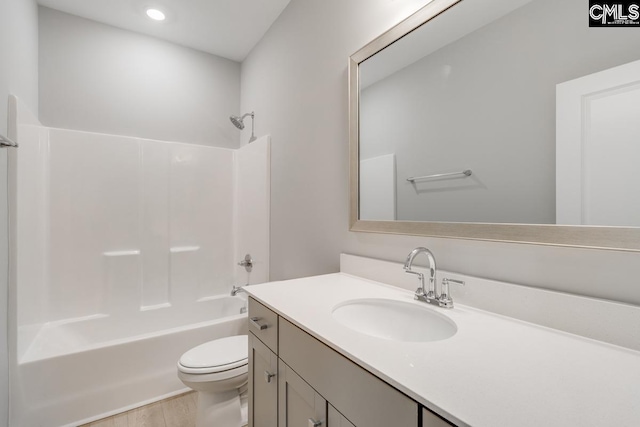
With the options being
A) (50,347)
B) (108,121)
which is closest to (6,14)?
(108,121)

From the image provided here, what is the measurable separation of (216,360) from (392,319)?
1.03 metres

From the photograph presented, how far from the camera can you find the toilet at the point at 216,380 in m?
1.48

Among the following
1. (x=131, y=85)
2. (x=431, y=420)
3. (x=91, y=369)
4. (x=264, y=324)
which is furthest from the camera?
(x=131, y=85)

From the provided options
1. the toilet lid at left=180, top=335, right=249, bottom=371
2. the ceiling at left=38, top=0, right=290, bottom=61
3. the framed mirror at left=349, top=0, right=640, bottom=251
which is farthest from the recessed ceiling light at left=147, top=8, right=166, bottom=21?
the toilet lid at left=180, top=335, right=249, bottom=371

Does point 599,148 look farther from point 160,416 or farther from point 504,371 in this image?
point 160,416

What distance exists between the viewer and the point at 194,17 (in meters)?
2.24

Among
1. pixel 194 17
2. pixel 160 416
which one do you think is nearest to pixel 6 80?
pixel 194 17

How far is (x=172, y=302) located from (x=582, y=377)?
2.73 meters

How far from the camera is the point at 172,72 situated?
Answer: 262 cm

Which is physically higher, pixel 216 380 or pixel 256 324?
pixel 256 324

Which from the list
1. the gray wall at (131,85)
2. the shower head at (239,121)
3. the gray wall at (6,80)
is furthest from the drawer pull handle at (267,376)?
the gray wall at (131,85)

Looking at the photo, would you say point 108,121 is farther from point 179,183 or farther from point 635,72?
point 635,72

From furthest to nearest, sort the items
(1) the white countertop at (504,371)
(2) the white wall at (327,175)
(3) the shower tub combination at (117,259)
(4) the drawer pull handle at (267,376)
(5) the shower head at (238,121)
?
(5) the shower head at (238,121), (3) the shower tub combination at (117,259), (4) the drawer pull handle at (267,376), (2) the white wall at (327,175), (1) the white countertop at (504,371)

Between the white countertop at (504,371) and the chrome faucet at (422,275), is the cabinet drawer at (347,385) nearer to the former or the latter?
the white countertop at (504,371)
